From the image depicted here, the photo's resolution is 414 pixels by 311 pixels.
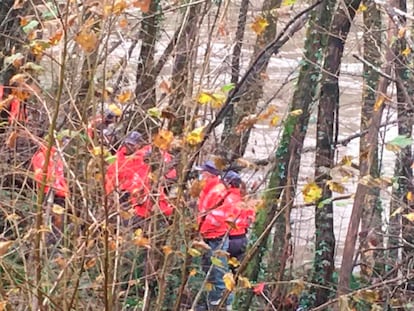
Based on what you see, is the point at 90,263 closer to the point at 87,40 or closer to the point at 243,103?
the point at 87,40

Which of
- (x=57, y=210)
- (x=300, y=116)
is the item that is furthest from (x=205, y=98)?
(x=300, y=116)

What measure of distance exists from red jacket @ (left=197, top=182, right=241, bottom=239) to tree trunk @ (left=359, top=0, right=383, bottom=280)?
93.3 inches

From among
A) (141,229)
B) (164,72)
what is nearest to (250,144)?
(164,72)

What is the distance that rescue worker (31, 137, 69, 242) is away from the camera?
3662 millimetres

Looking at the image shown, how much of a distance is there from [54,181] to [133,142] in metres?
0.74

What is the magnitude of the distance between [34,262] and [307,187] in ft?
4.32

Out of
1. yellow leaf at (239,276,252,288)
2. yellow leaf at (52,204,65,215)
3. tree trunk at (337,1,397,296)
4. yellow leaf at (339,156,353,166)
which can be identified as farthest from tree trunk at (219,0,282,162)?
yellow leaf at (52,204,65,215)

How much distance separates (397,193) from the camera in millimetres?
7785

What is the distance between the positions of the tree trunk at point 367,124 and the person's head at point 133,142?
2816 mm

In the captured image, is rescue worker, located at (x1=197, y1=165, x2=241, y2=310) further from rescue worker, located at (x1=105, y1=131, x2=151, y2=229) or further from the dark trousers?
the dark trousers

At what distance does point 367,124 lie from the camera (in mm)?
8094

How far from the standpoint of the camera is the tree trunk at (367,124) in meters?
7.13

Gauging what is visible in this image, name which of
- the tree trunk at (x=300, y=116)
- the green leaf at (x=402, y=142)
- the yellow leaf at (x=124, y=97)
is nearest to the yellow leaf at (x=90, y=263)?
the yellow leaf at (x=124, y=97)

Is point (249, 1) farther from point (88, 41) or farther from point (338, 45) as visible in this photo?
point (88, 41)
